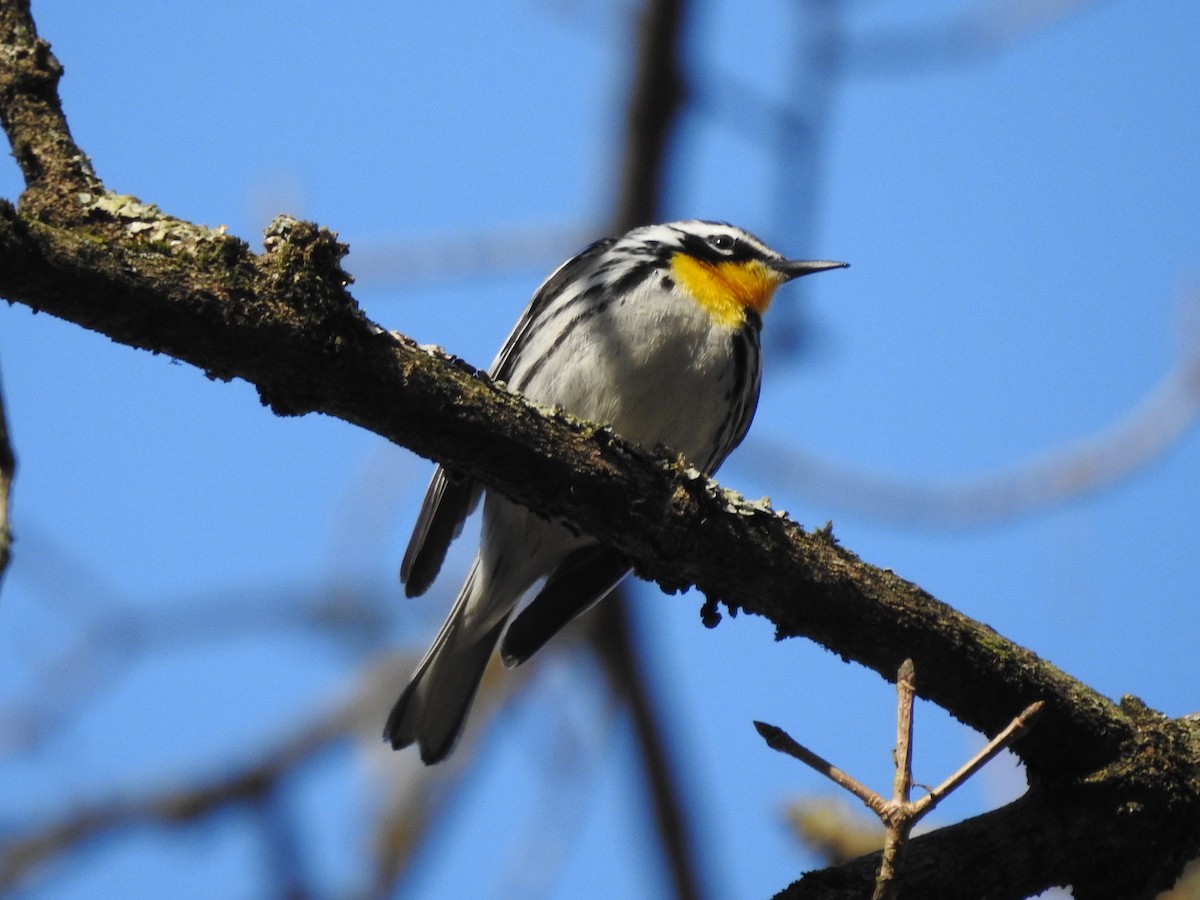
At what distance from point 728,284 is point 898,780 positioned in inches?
125

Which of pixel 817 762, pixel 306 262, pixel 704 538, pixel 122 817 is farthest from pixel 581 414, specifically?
pixel 122 817

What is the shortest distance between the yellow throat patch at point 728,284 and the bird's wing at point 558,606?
1004 millimetres

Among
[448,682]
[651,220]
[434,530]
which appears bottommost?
[448,682]

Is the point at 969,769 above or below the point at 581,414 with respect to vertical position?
below

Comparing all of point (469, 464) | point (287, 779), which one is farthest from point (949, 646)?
point (287, 779)

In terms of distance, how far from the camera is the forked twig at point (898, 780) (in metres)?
2.22

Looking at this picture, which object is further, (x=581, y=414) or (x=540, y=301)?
(x=540, y=301)

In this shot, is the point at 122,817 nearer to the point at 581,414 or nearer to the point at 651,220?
the point at 581,414

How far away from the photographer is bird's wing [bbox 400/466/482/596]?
14.7 feet

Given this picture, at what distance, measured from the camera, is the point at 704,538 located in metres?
2.97

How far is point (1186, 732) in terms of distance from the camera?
3.05m

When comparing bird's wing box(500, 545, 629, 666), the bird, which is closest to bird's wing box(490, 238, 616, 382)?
the bird

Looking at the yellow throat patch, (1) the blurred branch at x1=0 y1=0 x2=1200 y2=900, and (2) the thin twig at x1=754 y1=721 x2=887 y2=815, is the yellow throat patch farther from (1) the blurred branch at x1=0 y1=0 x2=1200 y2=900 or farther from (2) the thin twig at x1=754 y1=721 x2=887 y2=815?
(2) the thin twig at x1=754 y1=721 x2=887 y2=815

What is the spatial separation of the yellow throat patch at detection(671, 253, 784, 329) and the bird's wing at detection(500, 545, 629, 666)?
3.29 feet
